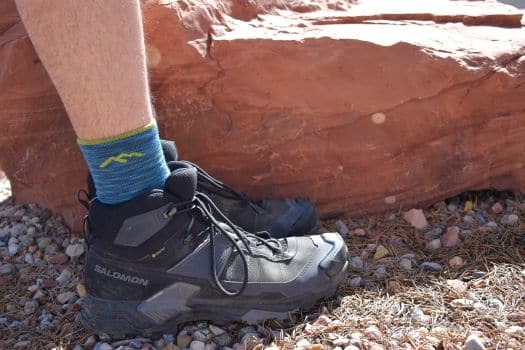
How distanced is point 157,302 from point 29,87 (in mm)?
790

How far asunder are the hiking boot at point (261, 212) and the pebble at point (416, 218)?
300 mm

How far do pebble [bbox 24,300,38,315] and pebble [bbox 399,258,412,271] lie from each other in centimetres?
97

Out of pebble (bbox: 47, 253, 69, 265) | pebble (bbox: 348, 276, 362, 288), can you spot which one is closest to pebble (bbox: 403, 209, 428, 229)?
pebble (bbox: 348, 276, 362, 288)

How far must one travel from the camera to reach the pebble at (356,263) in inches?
65.3

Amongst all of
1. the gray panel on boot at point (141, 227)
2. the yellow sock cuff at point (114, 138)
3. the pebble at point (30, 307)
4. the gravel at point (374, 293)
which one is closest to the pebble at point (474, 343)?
the gravel at point (374, 293)

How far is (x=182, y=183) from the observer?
52.1 inches

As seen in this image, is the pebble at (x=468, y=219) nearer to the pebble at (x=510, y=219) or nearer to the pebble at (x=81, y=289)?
the pebble at (x=510, y=219)

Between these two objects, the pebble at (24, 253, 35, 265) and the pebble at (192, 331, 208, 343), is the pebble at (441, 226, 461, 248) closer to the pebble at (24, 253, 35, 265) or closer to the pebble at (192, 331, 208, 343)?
the pebble at (192, 331, 208, 343)

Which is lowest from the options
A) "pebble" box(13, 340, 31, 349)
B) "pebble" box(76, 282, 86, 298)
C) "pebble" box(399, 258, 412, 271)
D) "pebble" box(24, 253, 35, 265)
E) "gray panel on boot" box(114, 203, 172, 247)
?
"pebble" box(24, 253, 35, 265)

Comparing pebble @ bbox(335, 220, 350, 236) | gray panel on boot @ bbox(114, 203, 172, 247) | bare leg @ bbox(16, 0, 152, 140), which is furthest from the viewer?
pebble @ bbox(335, 220, 350, 236)

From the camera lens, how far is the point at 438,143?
184 centimetres

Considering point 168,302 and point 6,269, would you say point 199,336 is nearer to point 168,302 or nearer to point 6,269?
point 168,302

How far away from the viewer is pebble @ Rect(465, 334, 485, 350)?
1.29m

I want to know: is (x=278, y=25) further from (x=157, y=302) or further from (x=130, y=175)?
(x=157, y=302)
